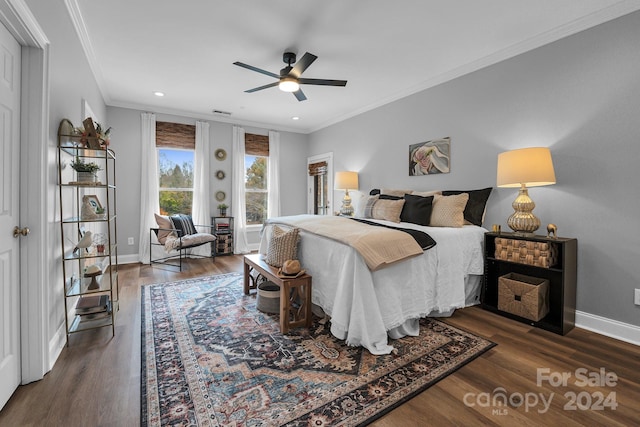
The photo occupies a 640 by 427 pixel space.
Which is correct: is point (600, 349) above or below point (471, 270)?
below

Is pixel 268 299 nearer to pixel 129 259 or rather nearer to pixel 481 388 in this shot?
pixel 481 388

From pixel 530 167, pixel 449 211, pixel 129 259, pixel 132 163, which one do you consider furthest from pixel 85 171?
pixel 530 167

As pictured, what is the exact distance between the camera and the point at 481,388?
170 cm

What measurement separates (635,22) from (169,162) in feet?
19.8

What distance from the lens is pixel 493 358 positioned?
2016 millimetres

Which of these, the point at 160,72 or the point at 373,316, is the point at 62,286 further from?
the point at 160,72

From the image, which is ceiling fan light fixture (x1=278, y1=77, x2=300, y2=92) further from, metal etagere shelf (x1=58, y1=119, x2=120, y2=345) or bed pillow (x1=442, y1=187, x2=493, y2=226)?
bed pillow (x1=442, y1=187, x2=493, y2=226)

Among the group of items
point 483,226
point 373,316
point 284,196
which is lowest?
point 373,316

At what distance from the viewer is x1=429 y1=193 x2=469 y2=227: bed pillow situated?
3043 millimetres

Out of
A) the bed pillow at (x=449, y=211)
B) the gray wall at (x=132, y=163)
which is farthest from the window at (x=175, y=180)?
the bed pillow at (x=449, y=211)

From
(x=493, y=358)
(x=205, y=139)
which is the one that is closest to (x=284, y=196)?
(x=205, y=139)

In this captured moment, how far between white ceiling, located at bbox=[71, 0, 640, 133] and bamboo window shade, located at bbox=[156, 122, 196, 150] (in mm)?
873

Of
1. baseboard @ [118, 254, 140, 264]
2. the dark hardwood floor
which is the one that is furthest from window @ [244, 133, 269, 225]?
the dark hardwood floor

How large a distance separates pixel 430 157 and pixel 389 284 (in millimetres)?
2278
